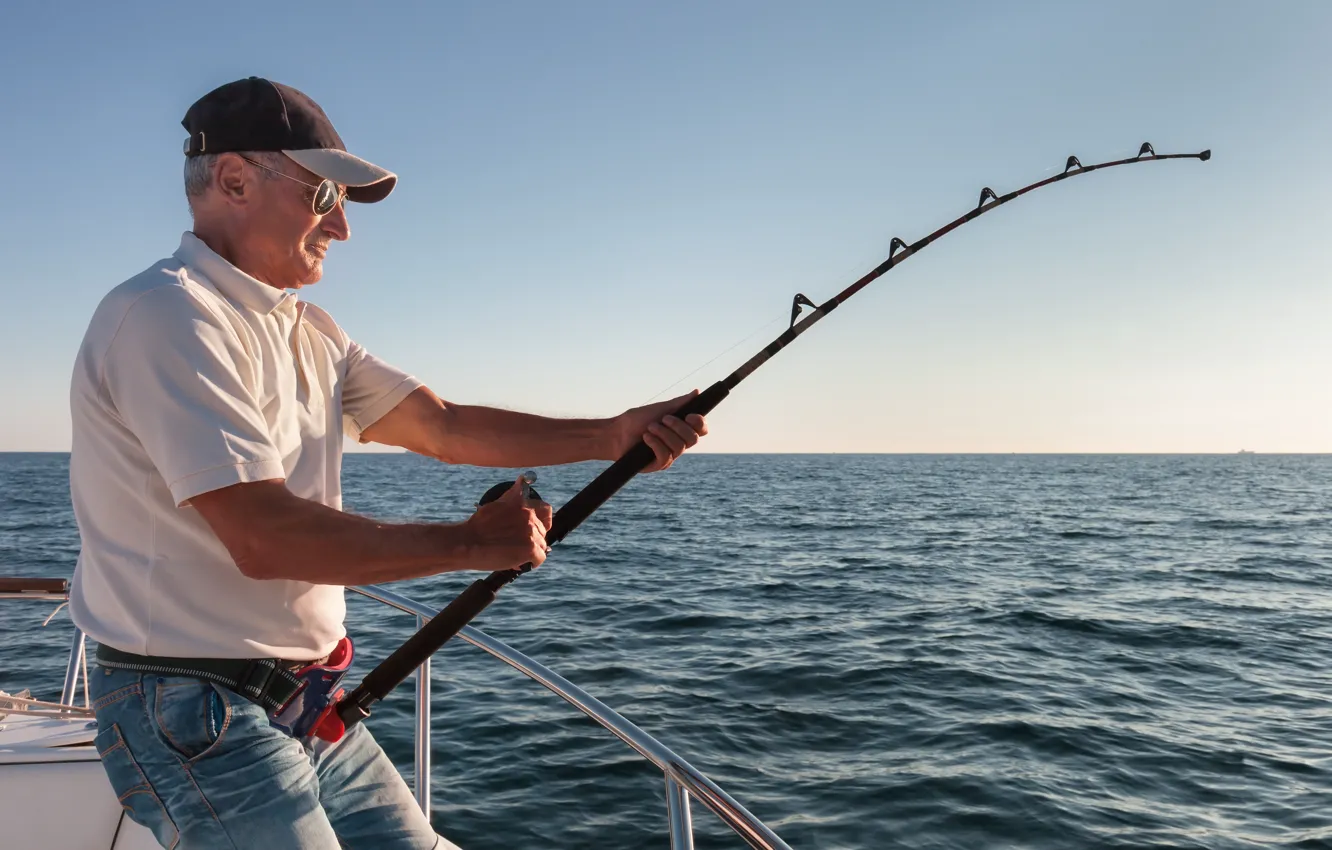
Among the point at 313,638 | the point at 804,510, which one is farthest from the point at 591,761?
the point at 804,510

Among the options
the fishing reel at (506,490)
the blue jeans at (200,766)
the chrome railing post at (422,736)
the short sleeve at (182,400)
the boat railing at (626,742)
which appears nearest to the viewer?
the short sleeve at (182,400)

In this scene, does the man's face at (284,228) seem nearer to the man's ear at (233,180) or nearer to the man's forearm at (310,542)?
the man's ear at (233,180)

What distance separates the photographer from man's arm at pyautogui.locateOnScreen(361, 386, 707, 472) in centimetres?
218

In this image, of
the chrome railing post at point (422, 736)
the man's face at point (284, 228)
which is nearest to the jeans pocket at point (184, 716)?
the man's face at point (284, 228)

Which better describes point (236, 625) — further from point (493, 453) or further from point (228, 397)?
point (493, 453)

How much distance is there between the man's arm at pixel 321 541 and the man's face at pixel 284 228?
18.4 inches

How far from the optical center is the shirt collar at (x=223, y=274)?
156 cm

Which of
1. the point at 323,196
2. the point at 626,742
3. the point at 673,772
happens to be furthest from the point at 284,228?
the point at 626,742

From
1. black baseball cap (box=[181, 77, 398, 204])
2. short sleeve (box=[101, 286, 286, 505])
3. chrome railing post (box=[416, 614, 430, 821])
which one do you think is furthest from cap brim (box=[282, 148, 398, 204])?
chrome railing post (box=[416, 614, 430, 821])

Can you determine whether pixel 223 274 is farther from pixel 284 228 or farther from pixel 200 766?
pixel 200 766

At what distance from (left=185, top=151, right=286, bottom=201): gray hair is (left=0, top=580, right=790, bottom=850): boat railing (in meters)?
0.88

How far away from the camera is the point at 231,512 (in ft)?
4.48

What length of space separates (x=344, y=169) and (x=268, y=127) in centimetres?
14

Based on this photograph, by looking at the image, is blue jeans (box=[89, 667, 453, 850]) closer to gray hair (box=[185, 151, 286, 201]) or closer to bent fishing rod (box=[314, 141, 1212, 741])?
bent fishing rod (box=[314, 141, 1212, 741])
